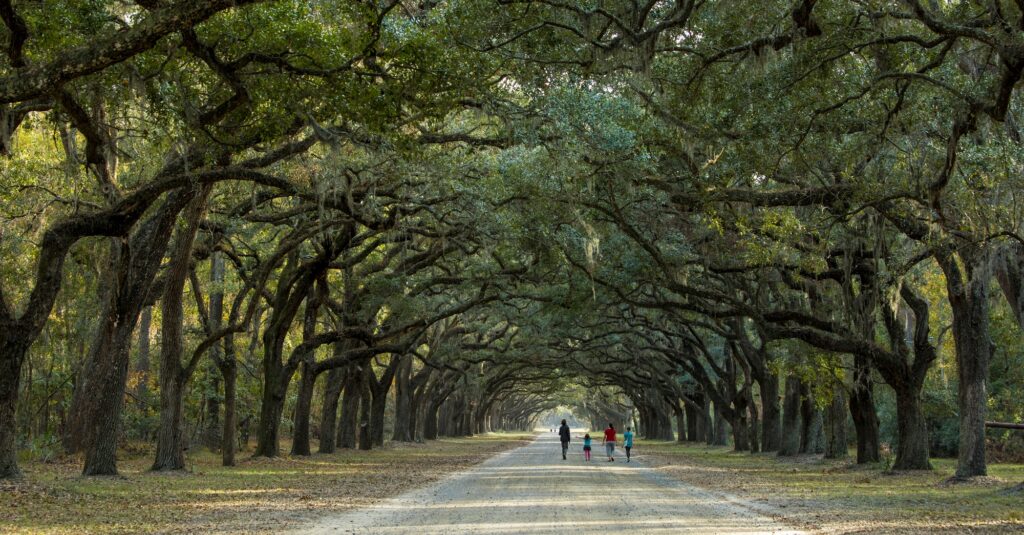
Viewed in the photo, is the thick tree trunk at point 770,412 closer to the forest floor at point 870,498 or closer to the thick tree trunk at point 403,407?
the forest floor at point 870,498

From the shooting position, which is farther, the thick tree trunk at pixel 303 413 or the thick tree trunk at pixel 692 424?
the thick tree trunk at pixel 692 424

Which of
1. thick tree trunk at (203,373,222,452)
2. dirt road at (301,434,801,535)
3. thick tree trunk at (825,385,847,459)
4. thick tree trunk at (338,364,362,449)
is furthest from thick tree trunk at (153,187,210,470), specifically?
thick tree trunk at (825,385,847,459)

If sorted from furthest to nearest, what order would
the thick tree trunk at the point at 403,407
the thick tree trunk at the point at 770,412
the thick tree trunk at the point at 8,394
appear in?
the thick tree trunk at the point at 403,407, the thick tree trunk at the point at 770,412, the thick tree trunk at the point at 8,394

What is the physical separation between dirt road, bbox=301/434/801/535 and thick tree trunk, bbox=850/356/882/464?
22.3 feet

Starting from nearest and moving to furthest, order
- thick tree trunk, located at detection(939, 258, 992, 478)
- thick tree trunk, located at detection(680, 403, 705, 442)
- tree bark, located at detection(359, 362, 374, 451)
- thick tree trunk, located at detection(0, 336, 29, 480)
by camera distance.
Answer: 1. thick tree trunk, located at detection(0, 336, 29, 480)
2. thick tree trunk, located at detection(939, 258, 992, 478)
3. tree bark, located at detection(359, 362, 374, 451)
4. thick tree trunk, located at detection(680, 403, 705, 442)

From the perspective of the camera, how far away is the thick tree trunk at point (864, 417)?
2317 cm

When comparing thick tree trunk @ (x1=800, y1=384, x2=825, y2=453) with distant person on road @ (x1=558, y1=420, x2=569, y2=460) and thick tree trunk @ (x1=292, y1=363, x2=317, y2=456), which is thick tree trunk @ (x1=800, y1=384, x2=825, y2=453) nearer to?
distant person on road @ (x1=558, y1=420, x2=569, y2=460)

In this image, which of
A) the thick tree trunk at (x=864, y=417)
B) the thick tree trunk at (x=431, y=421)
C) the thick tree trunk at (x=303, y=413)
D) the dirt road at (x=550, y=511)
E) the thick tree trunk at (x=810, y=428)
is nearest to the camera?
the dirt road at (x=550, y=511)

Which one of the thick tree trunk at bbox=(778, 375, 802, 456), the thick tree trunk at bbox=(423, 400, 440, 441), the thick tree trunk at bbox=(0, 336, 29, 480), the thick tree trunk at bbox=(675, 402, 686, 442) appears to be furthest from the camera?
the thick tree trunk at bbox=(423, 400, 440, 441)

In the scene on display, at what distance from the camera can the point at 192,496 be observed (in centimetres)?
1405

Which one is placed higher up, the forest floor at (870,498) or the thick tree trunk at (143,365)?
the thick tree trunk at (143,365)

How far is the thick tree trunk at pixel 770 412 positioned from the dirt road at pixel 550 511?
49.9ft

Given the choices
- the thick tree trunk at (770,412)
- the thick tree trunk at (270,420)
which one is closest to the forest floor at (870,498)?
the thick tree trunk at (770,412)

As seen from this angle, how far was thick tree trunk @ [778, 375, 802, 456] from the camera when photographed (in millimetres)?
31219
